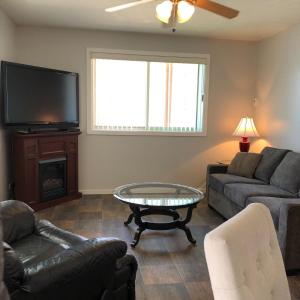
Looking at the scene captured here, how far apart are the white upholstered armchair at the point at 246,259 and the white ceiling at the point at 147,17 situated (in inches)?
113

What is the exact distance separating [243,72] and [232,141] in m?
1.13

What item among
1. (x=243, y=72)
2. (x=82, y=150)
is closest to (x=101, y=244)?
(x=82, y=150)

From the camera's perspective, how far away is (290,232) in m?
2.60

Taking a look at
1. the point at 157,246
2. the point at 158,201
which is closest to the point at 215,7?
the point at 158,201

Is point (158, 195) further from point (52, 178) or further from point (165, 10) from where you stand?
point (165, 10)

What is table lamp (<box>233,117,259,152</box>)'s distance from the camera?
4.77m

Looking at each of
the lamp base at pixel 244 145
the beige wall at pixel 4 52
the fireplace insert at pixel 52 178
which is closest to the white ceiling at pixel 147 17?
the beige wall at pixel 4 52

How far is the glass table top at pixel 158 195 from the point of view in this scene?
10.4 feet

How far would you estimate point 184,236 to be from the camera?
347 cm

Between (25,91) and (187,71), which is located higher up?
(187,71)

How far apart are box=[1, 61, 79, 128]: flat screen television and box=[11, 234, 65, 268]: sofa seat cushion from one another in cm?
207

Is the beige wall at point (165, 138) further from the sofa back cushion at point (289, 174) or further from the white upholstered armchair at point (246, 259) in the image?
the white upholstered armchair at point (246, 259)

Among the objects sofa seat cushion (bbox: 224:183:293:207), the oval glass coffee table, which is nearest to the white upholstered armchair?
the oval glass coffee table

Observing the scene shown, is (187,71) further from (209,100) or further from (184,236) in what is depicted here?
(184,236)
